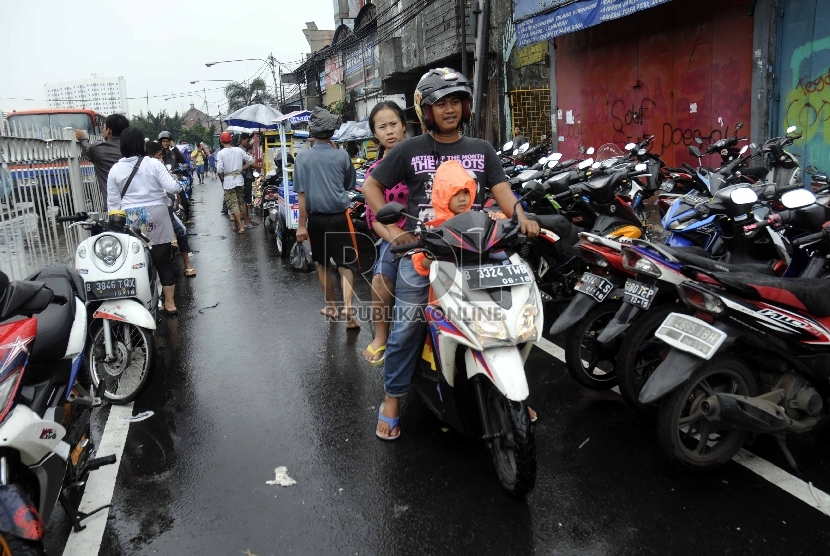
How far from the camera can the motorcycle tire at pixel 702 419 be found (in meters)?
3.06

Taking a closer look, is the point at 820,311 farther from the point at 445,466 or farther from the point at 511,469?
the point at 445,466

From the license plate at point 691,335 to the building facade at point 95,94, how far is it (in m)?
55.0

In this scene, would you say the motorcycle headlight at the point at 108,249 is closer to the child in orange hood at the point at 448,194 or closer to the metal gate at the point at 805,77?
the child in orange hood at the point at 448,194

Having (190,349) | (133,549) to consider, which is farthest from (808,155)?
(133,549)

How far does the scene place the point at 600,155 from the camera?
8836 mm

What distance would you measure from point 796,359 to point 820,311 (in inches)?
10.4

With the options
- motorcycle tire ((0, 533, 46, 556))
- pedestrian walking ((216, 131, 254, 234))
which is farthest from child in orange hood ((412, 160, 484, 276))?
pedestrian walking ((216, 131, 254, 234))

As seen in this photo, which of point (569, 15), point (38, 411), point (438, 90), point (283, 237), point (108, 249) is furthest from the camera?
point (569, 15)

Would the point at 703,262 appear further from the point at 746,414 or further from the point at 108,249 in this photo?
the point at 108,249

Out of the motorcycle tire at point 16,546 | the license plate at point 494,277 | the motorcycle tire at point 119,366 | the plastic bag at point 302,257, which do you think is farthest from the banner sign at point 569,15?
the motorcycle tire at point 16,546

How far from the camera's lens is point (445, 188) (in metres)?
3.32

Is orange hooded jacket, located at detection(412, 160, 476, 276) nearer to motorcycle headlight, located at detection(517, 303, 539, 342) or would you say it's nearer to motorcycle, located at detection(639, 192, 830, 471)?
motorcycle headlight, located at detection(517, 303, 539, 342)

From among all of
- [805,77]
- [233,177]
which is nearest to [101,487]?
[805,77]

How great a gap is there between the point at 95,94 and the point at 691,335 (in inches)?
2535
